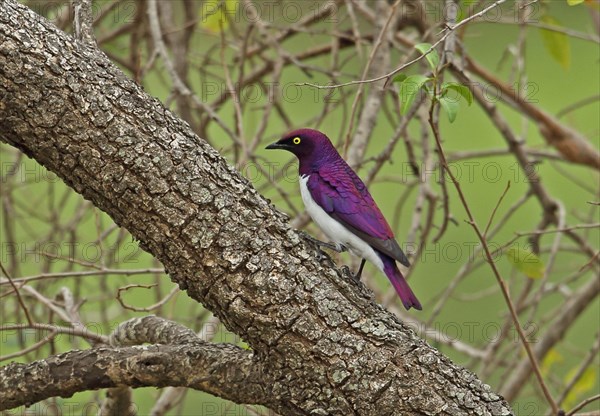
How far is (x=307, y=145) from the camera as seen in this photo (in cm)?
374

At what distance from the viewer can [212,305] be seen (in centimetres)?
246

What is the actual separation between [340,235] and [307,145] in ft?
1.60

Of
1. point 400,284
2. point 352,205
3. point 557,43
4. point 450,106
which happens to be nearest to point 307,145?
point 352,205

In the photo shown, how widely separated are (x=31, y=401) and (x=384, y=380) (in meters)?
1.09

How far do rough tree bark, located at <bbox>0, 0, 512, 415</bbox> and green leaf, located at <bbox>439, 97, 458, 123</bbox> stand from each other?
605 mm

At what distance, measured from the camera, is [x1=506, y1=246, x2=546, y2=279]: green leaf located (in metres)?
3.44

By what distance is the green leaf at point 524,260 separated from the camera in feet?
11.3

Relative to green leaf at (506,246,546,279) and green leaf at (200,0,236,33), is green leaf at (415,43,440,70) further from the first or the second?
green leaf at (200,0,236,33)

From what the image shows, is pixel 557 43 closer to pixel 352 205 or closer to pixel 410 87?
pixel 352 205

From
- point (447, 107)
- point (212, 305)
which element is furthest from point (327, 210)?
point (212, 305)

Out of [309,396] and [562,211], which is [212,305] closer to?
[309,396]

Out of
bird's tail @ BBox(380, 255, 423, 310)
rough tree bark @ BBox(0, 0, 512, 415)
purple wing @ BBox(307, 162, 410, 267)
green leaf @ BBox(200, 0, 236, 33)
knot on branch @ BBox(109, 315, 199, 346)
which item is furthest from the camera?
green leaf @ BBox(200, 0, 236, 33)

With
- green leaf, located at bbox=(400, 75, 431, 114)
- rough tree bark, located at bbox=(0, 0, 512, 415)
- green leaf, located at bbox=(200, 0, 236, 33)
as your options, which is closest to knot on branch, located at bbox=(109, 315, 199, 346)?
rough tree bark, located at bbox=(0, 0, 512, 415)

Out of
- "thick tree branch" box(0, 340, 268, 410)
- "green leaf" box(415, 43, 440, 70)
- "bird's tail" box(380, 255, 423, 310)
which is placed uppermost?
"green leaf" box(415, 43, 440, 70)
